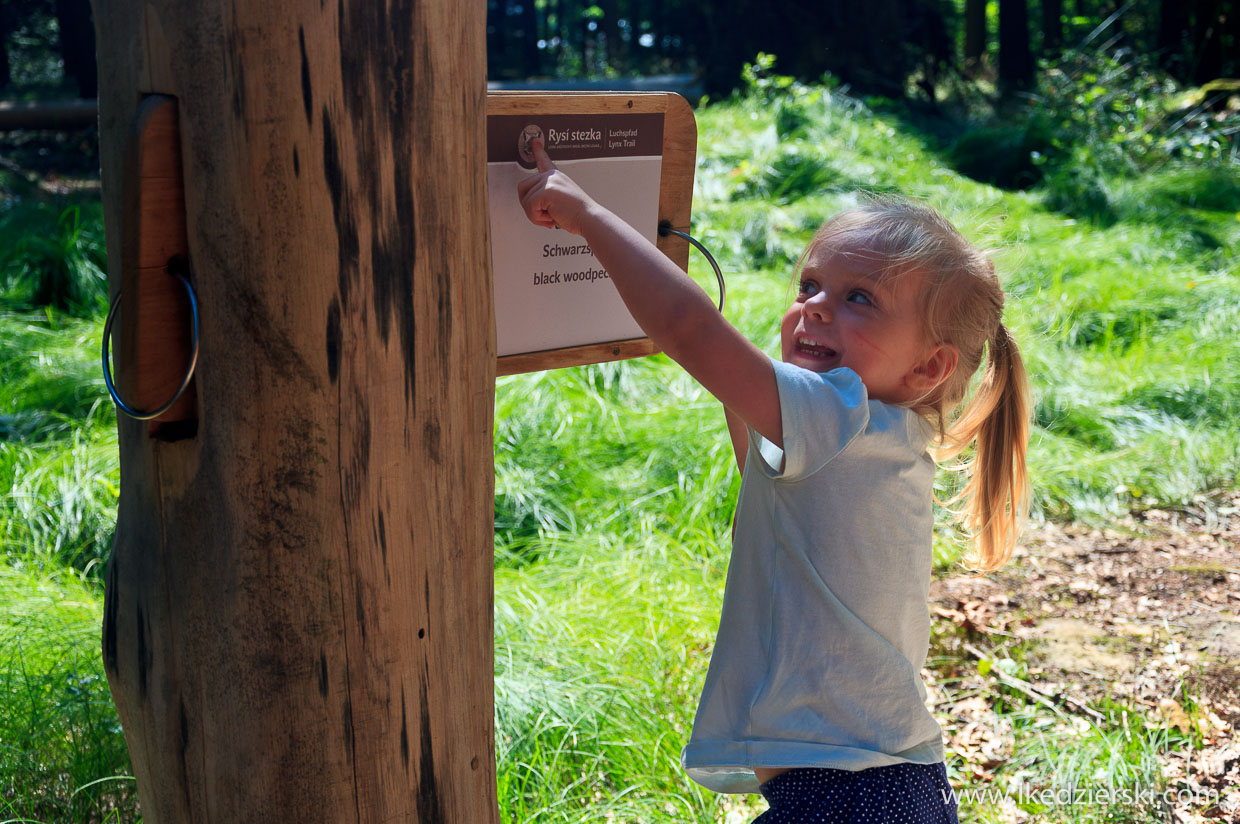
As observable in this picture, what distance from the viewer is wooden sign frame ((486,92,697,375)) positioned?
5.18 feet

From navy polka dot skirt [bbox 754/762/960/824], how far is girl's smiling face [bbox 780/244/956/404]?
0.56 meters

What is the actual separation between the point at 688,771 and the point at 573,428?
113 inches

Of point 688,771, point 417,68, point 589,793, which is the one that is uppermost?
point 417,68

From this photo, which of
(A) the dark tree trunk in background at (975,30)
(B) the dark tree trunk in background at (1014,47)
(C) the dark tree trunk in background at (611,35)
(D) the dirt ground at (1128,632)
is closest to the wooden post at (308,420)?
(D) the dirt ground at (1128,632)

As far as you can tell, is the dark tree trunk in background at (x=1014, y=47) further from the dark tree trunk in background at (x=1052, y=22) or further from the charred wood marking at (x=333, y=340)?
the charred wood marking at (x=333, y=340)

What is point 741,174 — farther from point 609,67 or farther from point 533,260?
point 609,67

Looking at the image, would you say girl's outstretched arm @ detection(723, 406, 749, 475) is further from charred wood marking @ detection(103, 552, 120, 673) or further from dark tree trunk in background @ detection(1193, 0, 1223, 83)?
dark tree trunk in background @ detection(1193, 0, 1223, 83)

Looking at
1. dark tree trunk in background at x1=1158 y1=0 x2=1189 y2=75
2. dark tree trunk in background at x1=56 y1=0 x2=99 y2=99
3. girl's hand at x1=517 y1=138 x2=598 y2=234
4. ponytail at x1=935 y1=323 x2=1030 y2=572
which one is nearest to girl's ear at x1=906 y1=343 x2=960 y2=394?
ponytail at x1=935 y1=323 x2=1030 y2=572

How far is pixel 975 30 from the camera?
16.9 m

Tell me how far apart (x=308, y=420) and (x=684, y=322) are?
485 mm

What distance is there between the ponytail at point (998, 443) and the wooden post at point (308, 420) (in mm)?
914

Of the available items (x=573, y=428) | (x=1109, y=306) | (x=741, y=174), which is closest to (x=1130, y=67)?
(x=741, y=174)

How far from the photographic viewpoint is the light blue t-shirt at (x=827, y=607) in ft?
4.76

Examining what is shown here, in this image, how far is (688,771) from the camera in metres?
1.63
